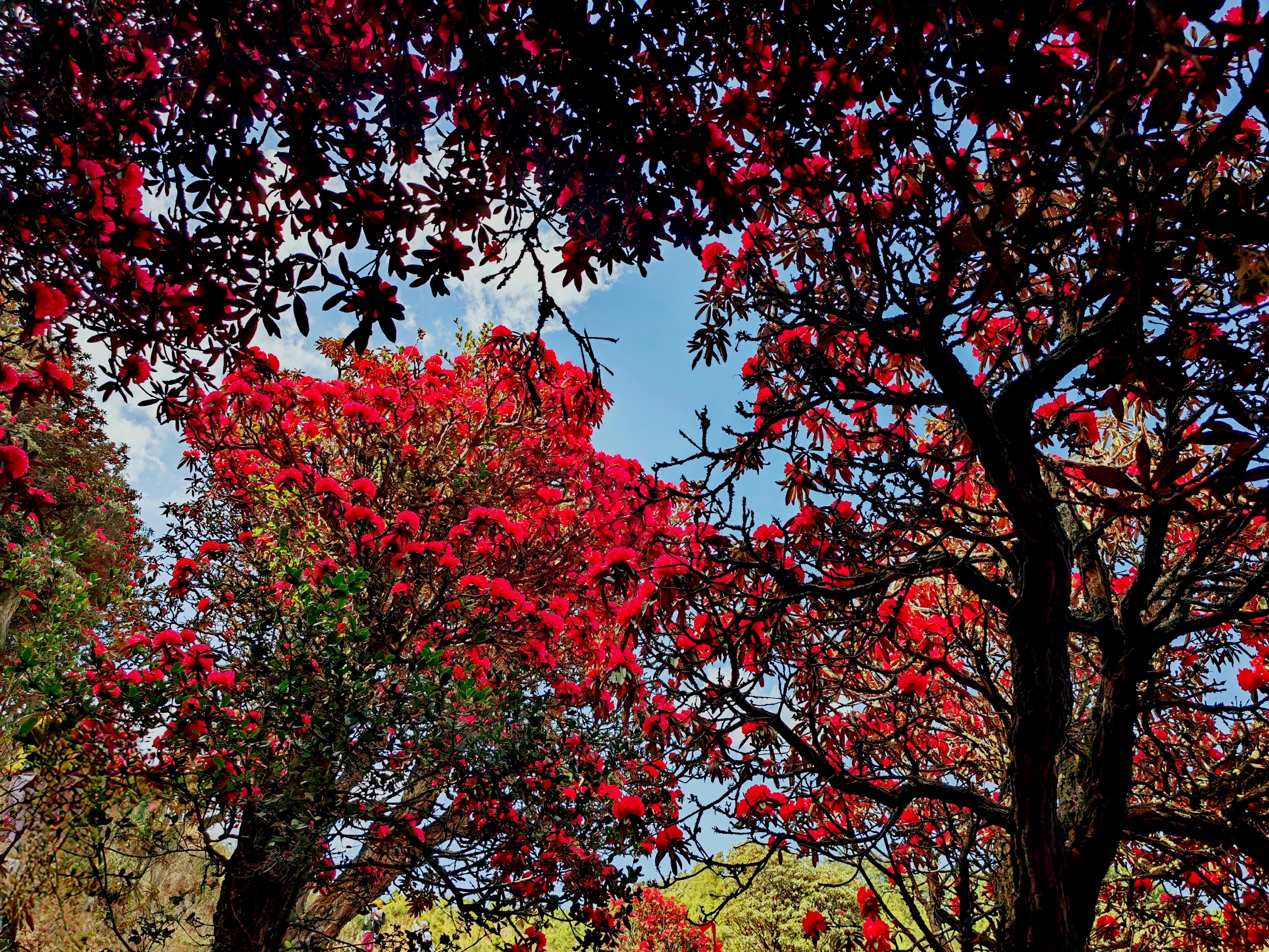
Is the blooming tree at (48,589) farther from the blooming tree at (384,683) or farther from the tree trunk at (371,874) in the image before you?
the tree trunk at (371,874)

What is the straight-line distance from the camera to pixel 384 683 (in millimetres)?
4996

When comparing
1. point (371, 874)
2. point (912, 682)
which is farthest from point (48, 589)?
point (912, 682)

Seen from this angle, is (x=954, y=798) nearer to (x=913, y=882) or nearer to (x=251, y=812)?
(x=913, y=882)

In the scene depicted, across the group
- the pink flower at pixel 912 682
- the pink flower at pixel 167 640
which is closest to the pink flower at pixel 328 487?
the pink flower at pixel 167 640

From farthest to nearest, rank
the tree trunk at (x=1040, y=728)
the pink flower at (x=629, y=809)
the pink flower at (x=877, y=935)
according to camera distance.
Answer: the pink flower at (x=629, y=809)
the pink flower at (x=877, y=935)
the tree trunk at (x=1040, y=728)

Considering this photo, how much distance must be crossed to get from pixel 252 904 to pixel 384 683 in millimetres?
1684

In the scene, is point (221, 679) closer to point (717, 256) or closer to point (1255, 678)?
point (717, 256)

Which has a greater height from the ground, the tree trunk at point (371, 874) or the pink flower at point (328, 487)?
the pink flower at point (328, 487)

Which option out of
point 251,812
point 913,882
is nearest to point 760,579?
point 913,882

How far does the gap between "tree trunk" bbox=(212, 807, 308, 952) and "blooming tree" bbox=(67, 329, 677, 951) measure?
0.06ft

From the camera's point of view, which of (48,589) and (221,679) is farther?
(48,589)

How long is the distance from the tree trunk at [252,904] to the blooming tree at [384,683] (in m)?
0.02

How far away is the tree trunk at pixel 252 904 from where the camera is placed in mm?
4234

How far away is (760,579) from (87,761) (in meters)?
4.64
